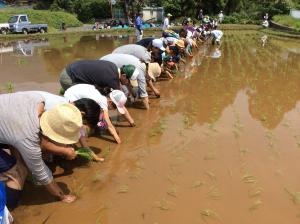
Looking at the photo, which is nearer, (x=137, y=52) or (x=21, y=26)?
(x=137, y=52)

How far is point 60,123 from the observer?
280 cm

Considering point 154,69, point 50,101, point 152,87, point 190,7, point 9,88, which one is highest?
point 190,7

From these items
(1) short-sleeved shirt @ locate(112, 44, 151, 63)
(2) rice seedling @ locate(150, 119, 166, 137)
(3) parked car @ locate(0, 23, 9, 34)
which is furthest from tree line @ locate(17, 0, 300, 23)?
(2) rice seedling @ locate(150, 119, 166, 137)

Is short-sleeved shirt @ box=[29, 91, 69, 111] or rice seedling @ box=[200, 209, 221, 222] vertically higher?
short-sleeved shirt @ box=[29, 91, 69, 111]

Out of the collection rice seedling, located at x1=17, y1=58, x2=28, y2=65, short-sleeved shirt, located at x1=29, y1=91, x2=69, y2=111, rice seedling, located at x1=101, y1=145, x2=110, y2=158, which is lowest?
rice seedling, located at x1=101, y1=145, x2=110, y2=158

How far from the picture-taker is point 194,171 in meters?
4.13

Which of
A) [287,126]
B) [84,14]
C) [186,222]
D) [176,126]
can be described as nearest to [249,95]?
[287,126]

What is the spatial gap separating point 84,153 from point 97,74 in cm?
130

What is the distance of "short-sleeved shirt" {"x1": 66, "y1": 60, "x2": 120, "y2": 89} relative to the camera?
4.95 meters

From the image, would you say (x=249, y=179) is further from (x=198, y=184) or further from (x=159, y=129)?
(x=159, y=129)

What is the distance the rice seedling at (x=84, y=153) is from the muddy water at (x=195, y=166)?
0.10 metres

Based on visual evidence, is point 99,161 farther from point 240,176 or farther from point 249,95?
point 249,95

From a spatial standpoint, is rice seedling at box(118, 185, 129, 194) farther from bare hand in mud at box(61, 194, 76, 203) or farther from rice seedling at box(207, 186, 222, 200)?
rice seedling at box(207, 186, 222, 200)

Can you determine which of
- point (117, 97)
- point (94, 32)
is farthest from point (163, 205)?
point (94, 32)
